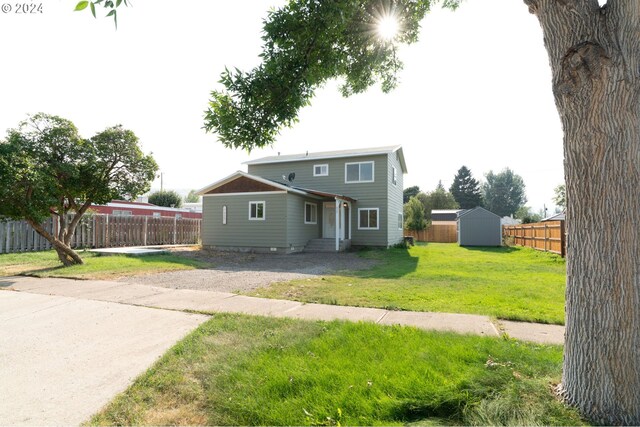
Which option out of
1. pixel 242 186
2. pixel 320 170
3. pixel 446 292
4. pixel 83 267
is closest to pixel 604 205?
pixel 446 292

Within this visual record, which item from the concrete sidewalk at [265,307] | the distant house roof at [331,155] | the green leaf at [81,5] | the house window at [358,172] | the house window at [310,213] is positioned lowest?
the concrete sidewalk at [265,307]

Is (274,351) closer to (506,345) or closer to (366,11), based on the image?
(506,345)

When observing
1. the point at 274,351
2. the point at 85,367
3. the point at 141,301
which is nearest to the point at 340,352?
the point at 274,351

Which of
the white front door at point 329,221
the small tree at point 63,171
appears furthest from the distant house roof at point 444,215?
the small tree at point 63,171

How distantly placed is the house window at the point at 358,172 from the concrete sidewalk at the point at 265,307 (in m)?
15.0

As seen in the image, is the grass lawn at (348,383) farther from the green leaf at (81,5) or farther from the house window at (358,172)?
the house window at (358,172)

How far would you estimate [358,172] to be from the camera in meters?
21.1

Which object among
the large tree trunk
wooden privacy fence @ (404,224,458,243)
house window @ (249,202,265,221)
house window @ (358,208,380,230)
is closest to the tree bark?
house window @ (249,202,265,221)

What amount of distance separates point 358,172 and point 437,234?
16.4 metres

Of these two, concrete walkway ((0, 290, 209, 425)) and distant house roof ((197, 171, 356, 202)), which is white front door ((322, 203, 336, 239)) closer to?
distant house roof ((197, 171, 356, 202))

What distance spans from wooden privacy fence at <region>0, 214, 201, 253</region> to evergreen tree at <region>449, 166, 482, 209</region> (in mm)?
54008

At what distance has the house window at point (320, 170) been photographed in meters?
21.8

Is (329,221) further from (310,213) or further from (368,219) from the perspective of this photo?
(368,219)

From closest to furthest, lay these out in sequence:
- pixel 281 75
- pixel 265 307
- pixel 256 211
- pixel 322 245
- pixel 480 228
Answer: pixel 281 75, pixel 265 307, pixel 256 211, pixel 322 245, pixel 480 228
